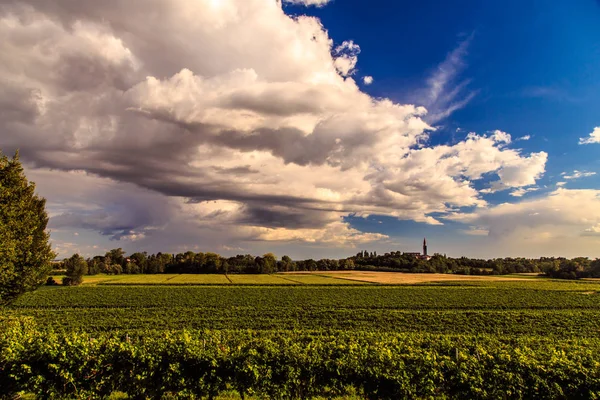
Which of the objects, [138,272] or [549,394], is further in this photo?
[138,272]

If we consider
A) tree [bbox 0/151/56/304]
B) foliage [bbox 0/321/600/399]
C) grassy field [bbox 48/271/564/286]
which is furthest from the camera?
grassy field [bbox 48/271/564/286]

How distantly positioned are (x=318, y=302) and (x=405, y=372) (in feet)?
143

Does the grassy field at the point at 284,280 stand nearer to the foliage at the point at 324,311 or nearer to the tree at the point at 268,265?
the foliage at the point at 324,311

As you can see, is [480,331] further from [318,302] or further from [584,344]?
[318,302]

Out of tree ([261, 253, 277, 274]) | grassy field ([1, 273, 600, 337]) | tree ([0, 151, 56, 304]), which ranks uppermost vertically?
tree ([0, 151, 56, 304])

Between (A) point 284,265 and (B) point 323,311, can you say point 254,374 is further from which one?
(A) point 284,265

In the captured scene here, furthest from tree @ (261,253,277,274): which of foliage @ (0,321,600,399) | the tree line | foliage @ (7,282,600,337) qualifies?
foliage @ (0,321,600,399)

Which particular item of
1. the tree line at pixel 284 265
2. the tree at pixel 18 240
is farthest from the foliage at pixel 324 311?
the tree line at pixel 284 265

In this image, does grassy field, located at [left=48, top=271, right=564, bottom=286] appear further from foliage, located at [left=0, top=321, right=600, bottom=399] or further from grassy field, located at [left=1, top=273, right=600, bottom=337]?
foliage, located at [left=0, top=321, right=600, bottom=399]

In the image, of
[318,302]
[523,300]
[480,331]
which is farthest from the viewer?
[523,300]

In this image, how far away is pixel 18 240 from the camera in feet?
81.0

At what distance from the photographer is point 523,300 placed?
58.6 meters

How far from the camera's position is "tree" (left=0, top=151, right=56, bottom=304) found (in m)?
23.1

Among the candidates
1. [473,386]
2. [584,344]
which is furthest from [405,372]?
[584,344]
